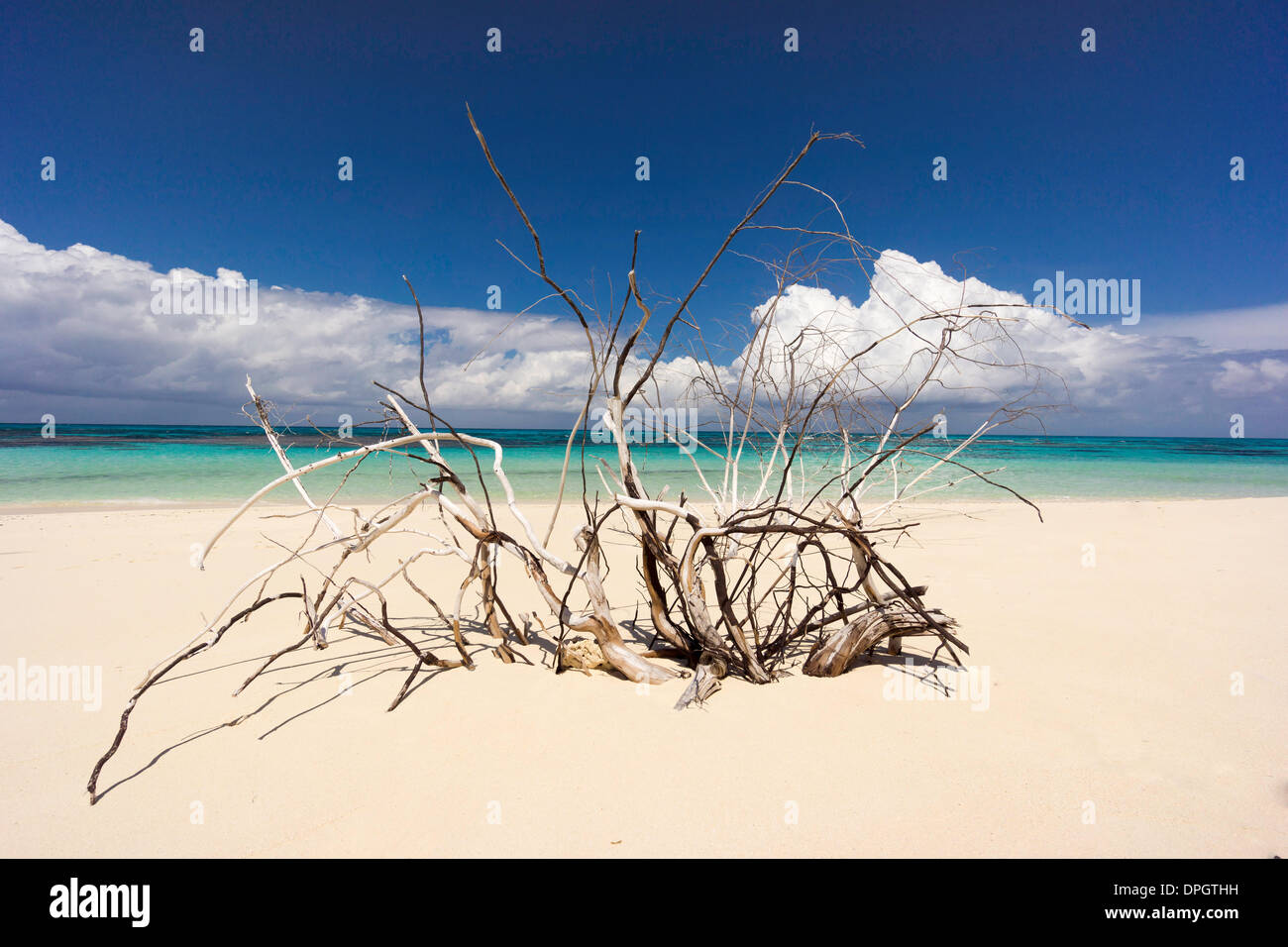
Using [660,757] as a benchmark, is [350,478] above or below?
above

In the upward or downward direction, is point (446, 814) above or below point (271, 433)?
below

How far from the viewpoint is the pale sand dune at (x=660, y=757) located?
6.16 ft

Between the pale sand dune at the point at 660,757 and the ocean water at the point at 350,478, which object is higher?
the ocean water at the point at 350,478

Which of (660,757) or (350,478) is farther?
(350,478)

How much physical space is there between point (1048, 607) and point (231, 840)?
497cm

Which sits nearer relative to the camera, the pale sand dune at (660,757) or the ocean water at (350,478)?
the pale sand dune at (660,757)

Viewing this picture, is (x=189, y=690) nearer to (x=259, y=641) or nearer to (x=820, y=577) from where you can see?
(x=259, y=641)

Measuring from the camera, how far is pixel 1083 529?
26.8 feet

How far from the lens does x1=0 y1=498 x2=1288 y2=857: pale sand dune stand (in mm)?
1877

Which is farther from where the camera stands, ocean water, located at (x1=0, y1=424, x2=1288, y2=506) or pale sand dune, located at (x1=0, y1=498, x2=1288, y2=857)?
ocean water, located at (x1=0, y1=424, x2=1288, y2=506)

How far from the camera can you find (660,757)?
2260 millimetres

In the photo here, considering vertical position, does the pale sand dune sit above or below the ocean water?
below
